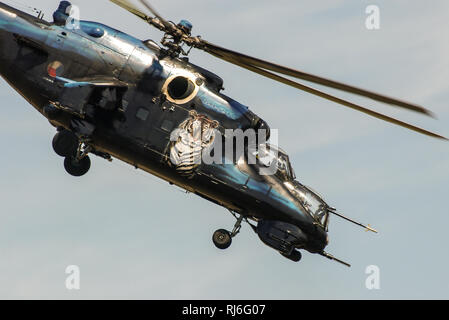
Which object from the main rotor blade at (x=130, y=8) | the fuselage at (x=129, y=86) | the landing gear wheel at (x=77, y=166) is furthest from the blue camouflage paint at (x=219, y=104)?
the landing gear wheel at (x=77, y=166)

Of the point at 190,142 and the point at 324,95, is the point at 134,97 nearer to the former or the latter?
the point at 190,142

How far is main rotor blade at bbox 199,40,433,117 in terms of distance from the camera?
27.6 metres

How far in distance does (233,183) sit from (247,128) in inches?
93.6

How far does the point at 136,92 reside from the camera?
1315 inches

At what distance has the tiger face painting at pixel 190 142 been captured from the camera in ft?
110

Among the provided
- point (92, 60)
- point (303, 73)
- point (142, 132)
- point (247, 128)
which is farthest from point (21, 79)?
point (303, 73)

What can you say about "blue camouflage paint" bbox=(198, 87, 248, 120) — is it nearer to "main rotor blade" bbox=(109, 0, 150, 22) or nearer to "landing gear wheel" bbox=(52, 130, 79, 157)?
"main rotor blade" bbox=(109, 0, 150, 22)

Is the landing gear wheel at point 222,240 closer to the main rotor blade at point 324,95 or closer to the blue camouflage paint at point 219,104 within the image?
the blue camouflage paint at point 219,104

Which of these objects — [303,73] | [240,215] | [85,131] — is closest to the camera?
[303,73]

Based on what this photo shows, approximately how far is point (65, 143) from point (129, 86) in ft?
12.3

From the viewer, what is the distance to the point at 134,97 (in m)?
33.4

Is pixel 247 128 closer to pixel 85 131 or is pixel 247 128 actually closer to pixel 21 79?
pixel 85 131

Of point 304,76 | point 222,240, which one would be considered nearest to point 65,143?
point 222,240

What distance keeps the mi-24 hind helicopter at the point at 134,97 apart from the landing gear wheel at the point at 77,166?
1.07 feet
